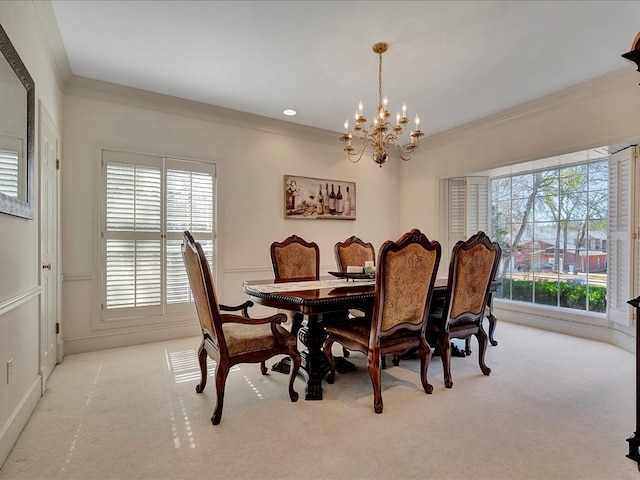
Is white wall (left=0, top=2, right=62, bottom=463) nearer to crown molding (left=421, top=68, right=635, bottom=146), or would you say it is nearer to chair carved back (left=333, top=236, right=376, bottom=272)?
chair carved back (left=333, top=236, right=376, bottom=272)

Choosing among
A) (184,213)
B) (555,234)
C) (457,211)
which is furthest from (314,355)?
(555,234)

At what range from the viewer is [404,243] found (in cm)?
218

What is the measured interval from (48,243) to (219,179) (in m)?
1.87

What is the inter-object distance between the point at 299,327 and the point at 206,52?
101 inches

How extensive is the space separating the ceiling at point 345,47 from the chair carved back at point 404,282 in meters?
1.65

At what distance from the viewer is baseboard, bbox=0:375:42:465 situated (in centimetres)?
171

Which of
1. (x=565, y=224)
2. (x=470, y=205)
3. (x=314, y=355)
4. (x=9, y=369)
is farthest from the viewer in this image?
(x=470, y=205)

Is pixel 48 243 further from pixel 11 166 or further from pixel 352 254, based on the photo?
pixel 352 254

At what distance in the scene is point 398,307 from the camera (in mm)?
2277

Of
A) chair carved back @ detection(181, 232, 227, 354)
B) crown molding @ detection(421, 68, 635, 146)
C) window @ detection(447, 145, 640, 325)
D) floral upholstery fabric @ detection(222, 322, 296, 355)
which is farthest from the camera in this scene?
window @ detection(447, 145, 640, 325)

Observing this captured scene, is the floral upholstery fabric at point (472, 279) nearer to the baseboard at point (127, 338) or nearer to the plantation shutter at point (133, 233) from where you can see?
the baseboard at point (127, 338)

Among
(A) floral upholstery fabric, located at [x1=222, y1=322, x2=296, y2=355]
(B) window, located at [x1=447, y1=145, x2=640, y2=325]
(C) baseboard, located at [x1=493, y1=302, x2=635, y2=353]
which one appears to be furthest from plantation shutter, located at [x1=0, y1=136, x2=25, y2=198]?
(B) window, located at [x1=447, y1=145, x2=640, y2=325]

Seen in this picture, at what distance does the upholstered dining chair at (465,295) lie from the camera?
2561 mm

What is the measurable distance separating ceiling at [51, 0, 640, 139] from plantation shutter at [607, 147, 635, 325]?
994 millimetres
